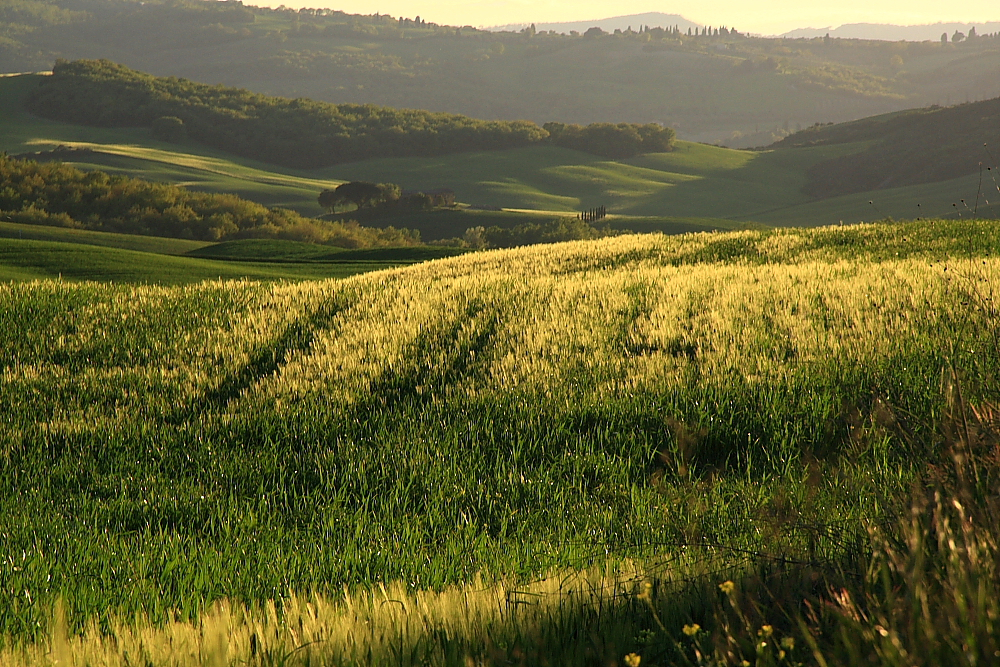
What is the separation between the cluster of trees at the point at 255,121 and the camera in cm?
14688

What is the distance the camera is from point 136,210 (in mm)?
62281

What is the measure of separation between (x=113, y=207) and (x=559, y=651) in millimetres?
68096

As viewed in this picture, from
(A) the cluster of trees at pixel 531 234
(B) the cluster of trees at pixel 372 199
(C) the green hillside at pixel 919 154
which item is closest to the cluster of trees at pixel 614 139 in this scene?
(C) the green hillside at pixel 919 154

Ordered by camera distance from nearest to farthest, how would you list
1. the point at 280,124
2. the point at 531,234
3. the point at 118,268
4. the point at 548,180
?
the point at 118,268
the point at 531,234
the point at 548,180
the point at 280,124

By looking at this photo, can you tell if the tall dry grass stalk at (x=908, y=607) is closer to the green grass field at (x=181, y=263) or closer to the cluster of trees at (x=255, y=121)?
the green grass field at (x=181, y=263)

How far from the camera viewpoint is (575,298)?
1195 centimetres

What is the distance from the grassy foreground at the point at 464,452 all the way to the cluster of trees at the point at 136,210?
52159 millimetres

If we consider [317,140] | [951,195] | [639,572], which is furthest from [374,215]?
[639,572]

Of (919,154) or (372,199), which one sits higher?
(919,154)

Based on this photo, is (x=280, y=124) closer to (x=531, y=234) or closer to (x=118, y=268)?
(x=531, y=234)

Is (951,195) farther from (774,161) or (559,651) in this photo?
(559,651)

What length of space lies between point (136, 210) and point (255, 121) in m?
96.3

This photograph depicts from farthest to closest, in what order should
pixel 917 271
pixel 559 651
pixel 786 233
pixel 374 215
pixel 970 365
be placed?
pixel 374 215 → pixel 786 233 → pixel 917 271 → pixel 970 365 → pixel 559 651

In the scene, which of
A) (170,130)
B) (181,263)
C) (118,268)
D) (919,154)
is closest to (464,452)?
(118,268)
